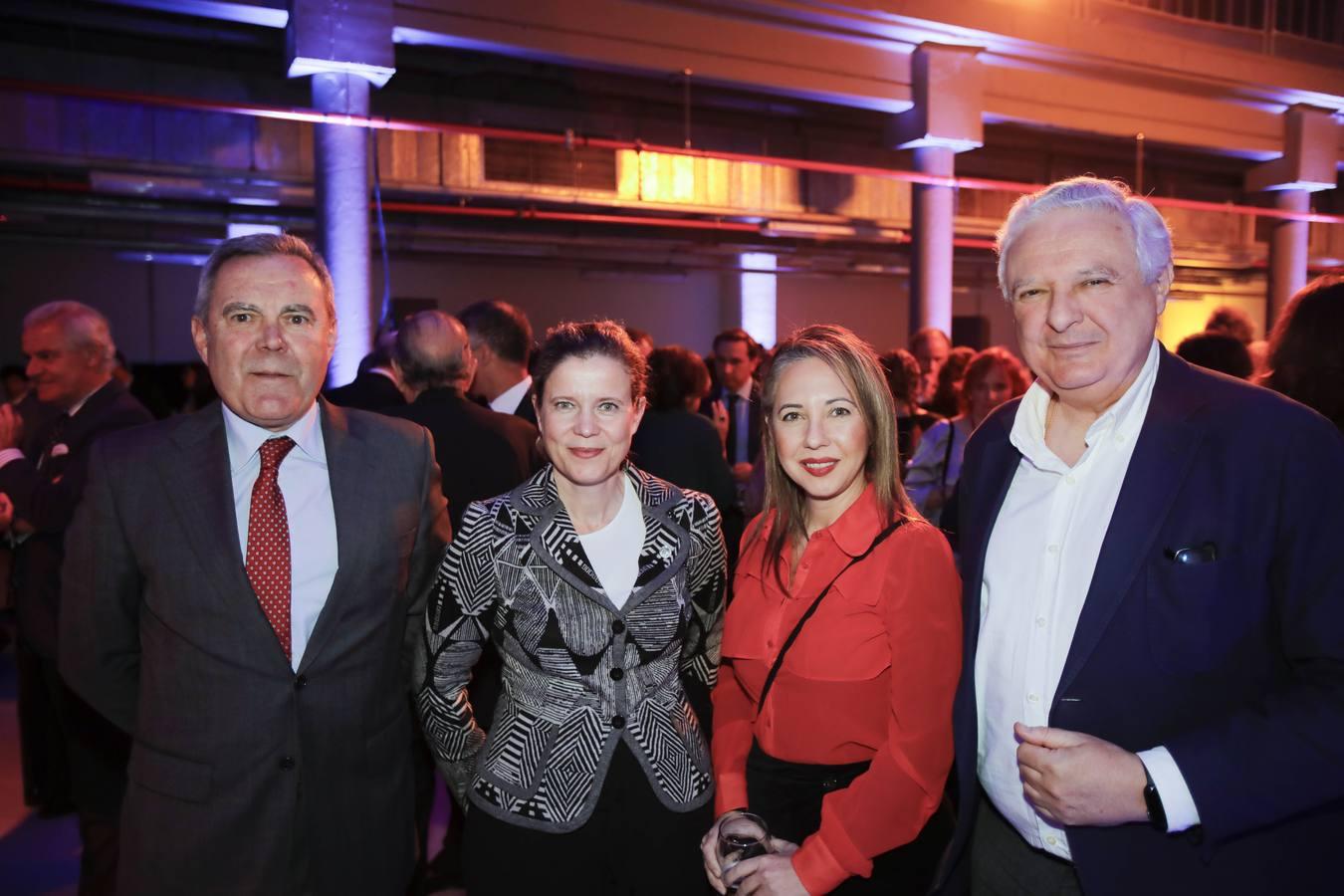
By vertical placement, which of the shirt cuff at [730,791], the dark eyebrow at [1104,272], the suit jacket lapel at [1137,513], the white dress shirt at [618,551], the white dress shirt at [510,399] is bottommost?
the shirt cuff at [730,791]

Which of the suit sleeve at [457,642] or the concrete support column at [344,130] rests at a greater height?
the concrete support column at [344,130]

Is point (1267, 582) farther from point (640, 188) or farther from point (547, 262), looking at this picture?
point (547, 262)

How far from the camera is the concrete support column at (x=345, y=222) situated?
15.3 feet

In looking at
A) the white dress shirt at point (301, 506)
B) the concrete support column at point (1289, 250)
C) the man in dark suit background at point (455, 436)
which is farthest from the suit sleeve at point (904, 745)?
the concrete support column at point (1289, 250)

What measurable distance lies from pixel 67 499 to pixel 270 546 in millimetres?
1492

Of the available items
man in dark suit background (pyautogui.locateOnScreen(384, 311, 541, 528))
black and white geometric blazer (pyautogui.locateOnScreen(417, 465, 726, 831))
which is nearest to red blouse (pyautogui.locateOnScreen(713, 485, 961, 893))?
black and white geometric blazer (pyautogui.locateOnScreen(417, 465, 726, 831))

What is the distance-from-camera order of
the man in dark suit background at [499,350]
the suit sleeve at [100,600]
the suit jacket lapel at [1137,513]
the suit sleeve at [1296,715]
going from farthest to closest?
the man in dark suit background at [499,350] → the suit sleeve at [100,600] → the suit jacket lapel at [1137,513] → the suit sleeve at [1296,715]

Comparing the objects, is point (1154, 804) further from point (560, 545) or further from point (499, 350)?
point (499, 350)

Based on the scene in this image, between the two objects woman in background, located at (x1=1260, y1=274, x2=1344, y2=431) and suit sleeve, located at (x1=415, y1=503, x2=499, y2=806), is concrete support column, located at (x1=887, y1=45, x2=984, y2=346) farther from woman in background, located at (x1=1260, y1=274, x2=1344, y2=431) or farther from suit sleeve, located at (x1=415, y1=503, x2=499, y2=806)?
suit sleeve, located at (x1=415, y1=503, x2=499, y2=806)

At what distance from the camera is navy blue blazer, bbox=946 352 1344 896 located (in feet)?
3.98

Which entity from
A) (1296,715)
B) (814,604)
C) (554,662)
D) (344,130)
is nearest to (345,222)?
(344,130)

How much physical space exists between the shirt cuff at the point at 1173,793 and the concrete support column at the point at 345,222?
429 cm

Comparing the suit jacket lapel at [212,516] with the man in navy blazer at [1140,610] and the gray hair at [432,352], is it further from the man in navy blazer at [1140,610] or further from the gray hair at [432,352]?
the gray hair at [432,352]

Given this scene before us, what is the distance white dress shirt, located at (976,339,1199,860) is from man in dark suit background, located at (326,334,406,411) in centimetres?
280
